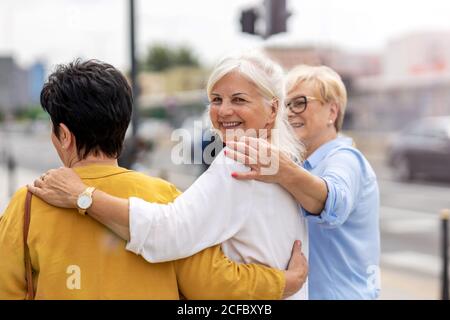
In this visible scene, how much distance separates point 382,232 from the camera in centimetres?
1160

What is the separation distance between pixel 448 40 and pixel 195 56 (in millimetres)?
66918

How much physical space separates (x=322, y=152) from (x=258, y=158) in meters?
0.74

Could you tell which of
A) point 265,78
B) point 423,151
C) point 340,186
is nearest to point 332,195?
point 340,186

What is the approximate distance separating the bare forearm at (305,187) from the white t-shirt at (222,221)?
0.03 metres

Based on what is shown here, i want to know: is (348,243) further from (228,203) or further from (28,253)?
(28,253)

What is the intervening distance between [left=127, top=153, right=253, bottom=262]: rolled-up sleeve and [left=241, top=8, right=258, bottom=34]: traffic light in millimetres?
6409

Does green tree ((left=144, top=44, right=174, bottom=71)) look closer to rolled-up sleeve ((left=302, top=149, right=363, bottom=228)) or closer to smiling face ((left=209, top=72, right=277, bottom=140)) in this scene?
rolled-up sleeve ((left=302, top=149, right=363, bottom=228))

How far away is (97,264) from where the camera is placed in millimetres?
1913

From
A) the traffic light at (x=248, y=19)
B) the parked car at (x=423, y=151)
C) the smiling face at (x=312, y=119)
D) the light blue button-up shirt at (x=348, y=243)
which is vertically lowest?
the parked car at (x=423, y=151)

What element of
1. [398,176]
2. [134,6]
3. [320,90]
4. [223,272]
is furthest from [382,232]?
[223,272]

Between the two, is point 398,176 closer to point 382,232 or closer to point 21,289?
point 382,232

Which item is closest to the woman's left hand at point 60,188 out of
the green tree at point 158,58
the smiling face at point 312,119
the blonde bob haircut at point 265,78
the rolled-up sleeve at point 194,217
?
the rolled-up sleeve at point 194,217

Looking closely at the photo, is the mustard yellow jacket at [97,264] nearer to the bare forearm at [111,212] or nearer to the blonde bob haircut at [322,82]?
the bare forearm at [111,212]

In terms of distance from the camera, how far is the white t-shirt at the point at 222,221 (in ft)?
6.28
